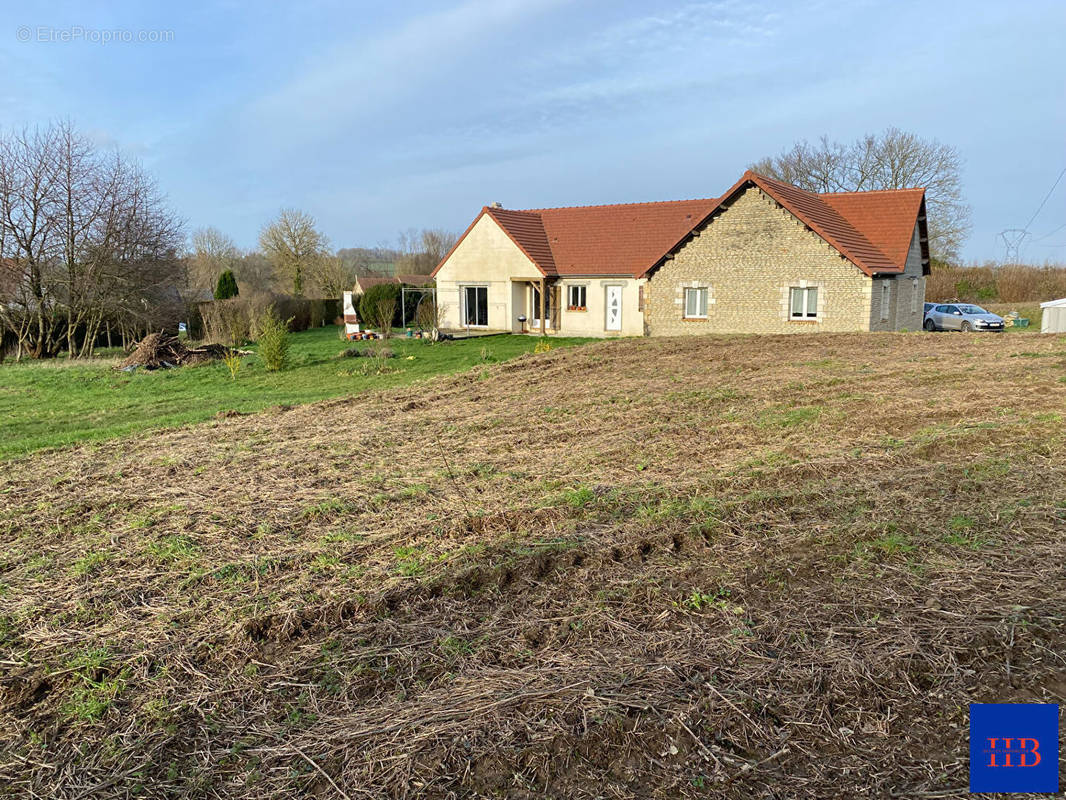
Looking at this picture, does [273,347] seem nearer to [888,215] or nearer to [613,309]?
[613,309]

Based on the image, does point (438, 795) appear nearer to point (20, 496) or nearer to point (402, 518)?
point (402, 518)

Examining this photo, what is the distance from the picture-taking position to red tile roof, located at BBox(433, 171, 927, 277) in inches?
890

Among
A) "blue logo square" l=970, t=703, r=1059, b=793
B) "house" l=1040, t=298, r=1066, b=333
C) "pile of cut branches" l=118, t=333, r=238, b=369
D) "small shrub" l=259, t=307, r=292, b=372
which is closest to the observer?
"blue logo square" l=970, t=703, r=1059, b=793

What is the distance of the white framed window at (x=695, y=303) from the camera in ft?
79.8

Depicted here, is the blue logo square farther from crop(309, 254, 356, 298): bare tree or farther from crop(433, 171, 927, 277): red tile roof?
crop(309, 254, 356, 298): bare tree

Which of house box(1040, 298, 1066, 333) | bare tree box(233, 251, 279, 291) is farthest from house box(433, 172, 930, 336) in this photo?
bare tree box(233, 251, 279, 291)

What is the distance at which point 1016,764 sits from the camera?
8.26 ft

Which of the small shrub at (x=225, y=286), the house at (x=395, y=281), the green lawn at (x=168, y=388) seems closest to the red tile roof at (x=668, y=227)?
the green lawn at (x=168, y=388)

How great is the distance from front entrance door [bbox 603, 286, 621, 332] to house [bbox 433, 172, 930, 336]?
41 millimetres

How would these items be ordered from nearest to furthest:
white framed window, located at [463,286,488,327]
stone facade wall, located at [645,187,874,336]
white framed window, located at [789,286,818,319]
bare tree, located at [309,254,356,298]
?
stone facade wall, located at [645,187,874,336] → white framed window, located at [789,286,818,319] → white framed window, located at [463,286,488,327] → bare tree, located at [309,254,356,298]

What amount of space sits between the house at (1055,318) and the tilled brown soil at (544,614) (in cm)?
1897

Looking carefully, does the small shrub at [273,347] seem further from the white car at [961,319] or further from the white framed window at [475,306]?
the white car at [961,319]

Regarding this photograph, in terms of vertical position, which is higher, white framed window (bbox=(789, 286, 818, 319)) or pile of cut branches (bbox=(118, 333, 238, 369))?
white framed window (bbox=(789, 286, 818, 319))

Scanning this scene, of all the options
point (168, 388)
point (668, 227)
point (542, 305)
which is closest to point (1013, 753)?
point (168, 388)
